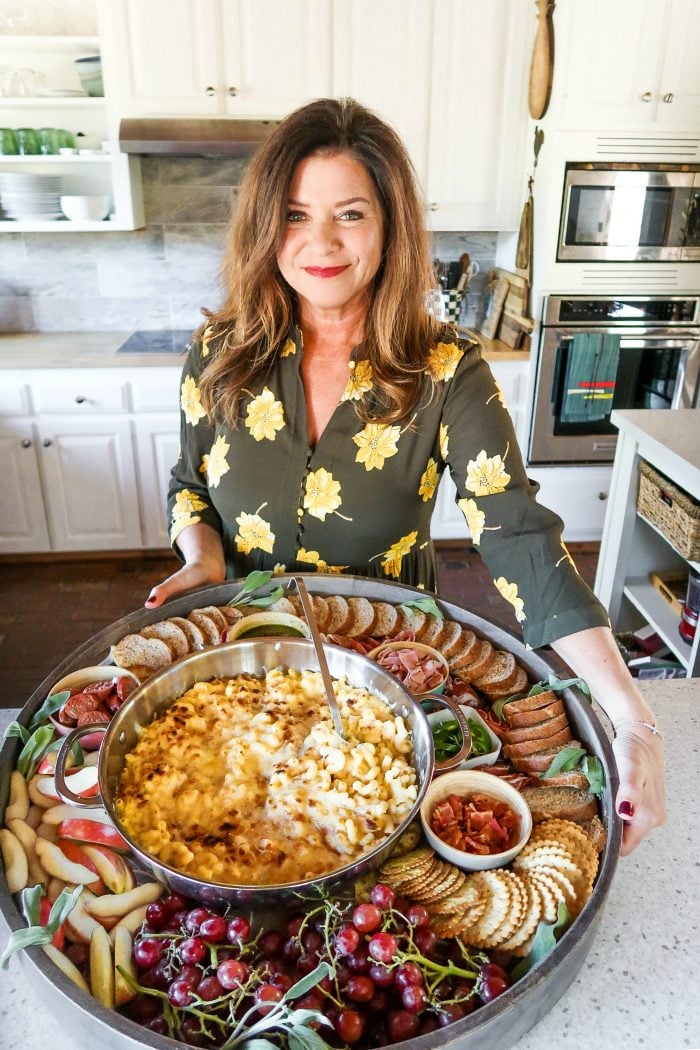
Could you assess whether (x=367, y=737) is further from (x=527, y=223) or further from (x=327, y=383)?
(x=527, y=223)

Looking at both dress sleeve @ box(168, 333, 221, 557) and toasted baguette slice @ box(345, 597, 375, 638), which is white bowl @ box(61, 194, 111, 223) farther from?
toasted baguette slice @ box(345, 597, 375, 638)

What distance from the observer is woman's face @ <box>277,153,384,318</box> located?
136 cm

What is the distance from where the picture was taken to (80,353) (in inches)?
138

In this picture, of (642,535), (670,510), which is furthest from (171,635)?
(642,535)

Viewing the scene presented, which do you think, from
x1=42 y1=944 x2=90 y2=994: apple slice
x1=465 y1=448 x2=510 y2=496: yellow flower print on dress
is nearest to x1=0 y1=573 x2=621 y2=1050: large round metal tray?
x1=42 y1=944 x2=90 y2=994: apple slice

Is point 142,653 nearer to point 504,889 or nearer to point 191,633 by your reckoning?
point 191,633

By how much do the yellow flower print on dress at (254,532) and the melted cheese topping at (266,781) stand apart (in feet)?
1.43

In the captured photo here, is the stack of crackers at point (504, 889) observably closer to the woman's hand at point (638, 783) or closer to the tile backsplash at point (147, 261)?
the woman's hand at point (638, 783)

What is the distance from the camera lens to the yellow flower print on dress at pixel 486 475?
134 cm

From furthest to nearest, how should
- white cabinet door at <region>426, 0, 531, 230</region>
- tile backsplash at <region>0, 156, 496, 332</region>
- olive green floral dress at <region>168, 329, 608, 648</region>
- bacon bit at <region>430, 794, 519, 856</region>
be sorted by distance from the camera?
tile backsplash at <region>0, 156, 496, 332</region>
white cabinet door at <region>426, 0, 531, 230</region>
olive green floral dress at <region>168, 329, 608, 648</region>
bacon bit at <region>430, 794, 519, 856</region>

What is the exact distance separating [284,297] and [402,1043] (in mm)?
1289

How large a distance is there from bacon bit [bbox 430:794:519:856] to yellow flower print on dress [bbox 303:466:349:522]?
694 mm

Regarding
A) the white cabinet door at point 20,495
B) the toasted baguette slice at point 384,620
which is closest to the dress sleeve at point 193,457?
the toasted baguette slice at point 384,620

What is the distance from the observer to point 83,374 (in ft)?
11.1
